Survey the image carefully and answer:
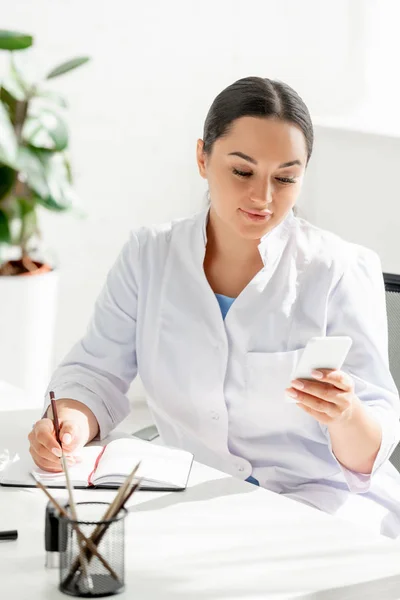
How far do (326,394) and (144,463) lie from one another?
31 centimetres

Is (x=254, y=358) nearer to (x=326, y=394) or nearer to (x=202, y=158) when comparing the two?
(x=326, y=394)

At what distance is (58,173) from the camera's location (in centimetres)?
76

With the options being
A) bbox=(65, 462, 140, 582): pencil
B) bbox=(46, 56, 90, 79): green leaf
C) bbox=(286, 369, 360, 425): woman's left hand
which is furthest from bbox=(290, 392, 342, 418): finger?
bbox=(46, 56, 90, 79): green leaf

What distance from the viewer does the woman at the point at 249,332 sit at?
1.78 meters

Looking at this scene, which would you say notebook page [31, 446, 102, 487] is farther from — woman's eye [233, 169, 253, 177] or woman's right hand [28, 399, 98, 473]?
woman's eye [233, 169, 253, 177]

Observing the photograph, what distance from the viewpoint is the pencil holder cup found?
1.16 metres

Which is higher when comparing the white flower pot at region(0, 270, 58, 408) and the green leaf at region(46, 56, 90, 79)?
the green leaf at region(46, 56, 90, 79)

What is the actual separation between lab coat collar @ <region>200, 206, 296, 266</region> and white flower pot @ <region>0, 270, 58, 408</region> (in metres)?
1.63

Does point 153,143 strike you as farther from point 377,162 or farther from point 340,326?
point 340,326

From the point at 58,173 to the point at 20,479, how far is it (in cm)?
93

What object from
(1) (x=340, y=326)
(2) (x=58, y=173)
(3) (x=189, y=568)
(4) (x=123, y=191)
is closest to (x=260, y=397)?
(1) (x=340, y=326)

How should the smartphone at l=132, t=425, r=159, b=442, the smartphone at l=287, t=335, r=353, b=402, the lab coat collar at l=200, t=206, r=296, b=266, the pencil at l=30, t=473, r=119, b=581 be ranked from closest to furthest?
the pencil at l=30, t=473, r=119, b=581 → the smartphone at l=287, t=335, r=353, b=402 → the lab coat collar at l=200, t=206, r=296, b=266 → the smartphone at l=132, t=425, r=159, b=442

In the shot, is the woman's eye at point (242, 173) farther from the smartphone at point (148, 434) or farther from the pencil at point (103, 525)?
the pencil at point (103, 525)

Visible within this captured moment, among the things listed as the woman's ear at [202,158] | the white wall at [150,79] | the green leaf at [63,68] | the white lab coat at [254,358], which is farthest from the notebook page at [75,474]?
the white wall at [150,79]
